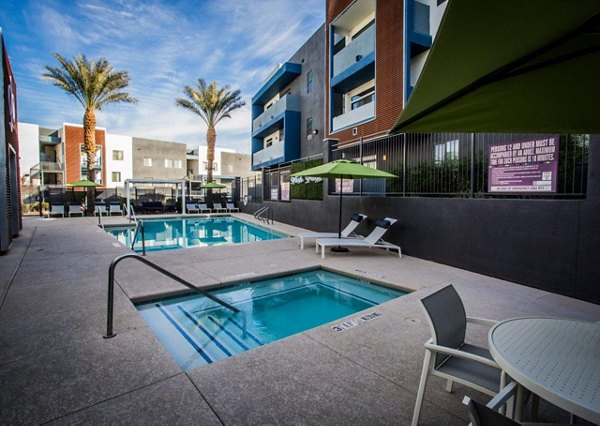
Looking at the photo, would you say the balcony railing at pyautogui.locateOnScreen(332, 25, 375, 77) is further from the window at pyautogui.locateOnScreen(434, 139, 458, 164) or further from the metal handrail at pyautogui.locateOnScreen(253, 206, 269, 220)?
the window at pyautogui.locateOnScreen(434, 139, 458, 164)

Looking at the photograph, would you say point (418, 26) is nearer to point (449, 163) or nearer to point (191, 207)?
point (449, 163)

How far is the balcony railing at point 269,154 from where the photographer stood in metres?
22.6

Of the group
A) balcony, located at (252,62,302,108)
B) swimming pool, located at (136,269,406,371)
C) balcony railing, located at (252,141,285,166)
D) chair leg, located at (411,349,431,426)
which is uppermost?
balcony, located at (252,62,302,108)

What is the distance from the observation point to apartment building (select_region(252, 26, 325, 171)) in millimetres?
20203

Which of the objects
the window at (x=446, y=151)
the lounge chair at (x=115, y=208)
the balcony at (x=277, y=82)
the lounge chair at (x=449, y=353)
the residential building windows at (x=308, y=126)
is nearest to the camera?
the lounge chair at (x=449, y=353)

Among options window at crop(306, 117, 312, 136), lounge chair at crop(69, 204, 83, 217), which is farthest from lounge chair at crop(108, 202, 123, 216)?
window at crop(306, 117, 312, 136)

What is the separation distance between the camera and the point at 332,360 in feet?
9.37

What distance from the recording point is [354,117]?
15.4 meters

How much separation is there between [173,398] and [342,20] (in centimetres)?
1821

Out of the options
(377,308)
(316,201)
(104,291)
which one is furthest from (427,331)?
(316,201)

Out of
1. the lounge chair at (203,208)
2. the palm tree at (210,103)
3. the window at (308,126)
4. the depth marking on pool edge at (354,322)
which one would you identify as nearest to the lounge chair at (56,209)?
the lounge chair at (203,208)

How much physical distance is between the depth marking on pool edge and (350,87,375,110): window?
13875mm

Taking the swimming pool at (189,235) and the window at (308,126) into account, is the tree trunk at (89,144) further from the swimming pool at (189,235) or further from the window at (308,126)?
the window at (308,126)

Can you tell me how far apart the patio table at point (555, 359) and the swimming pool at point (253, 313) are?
204cm
